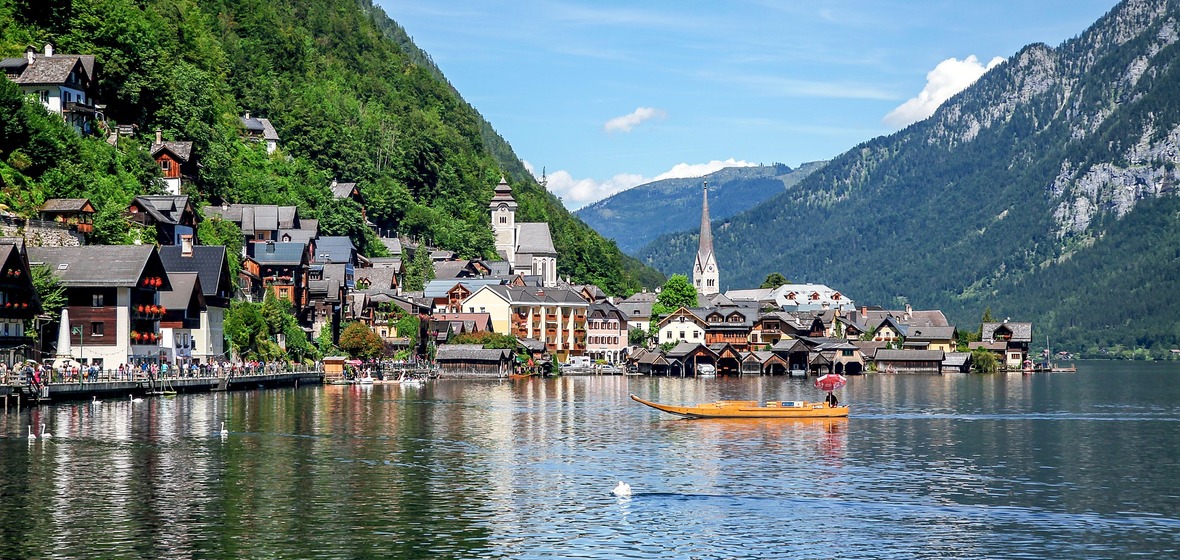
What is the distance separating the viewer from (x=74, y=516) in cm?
4169

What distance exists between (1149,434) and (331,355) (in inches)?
3248

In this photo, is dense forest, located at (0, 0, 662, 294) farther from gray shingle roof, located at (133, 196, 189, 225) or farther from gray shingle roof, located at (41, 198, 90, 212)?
gray shingle roof, located at (133, 196, 189, 225)

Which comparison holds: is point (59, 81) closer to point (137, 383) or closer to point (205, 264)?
point (205, 264)

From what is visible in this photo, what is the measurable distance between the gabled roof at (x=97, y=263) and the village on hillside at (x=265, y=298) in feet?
0.32

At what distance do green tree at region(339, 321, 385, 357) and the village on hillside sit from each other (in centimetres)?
74

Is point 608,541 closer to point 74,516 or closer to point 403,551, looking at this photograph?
point 403,551

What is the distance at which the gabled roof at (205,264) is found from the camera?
4294 inches

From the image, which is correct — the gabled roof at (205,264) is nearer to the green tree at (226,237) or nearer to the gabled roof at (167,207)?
the gabled roof at (167,207)

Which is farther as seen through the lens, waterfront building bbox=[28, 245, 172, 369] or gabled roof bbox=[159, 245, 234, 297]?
gabled roof bbox=[159, 245, 234, 297]

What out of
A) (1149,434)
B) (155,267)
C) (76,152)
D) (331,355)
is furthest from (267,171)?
(1149,434)

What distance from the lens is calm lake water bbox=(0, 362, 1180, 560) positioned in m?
39.2

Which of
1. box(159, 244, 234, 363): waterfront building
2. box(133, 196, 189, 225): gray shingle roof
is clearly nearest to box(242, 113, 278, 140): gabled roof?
box(133, 196, 189, 225): gray shingle roof

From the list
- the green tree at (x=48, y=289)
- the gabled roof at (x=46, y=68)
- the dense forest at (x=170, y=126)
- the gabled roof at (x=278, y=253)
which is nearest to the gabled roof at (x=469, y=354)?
the dense forest at (x=170, y=126)

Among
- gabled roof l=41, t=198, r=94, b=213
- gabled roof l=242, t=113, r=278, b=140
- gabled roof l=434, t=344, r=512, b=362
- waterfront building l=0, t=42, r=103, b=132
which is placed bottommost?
gabled roof l=434, t=344, r=512, b=362
